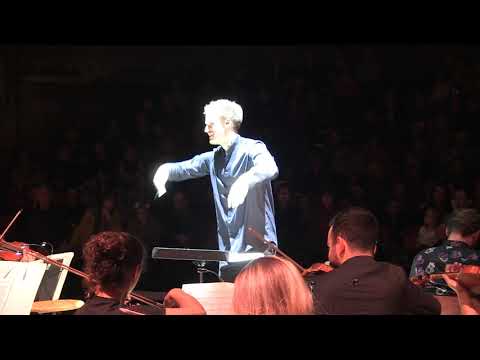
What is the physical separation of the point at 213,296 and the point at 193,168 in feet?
4.58

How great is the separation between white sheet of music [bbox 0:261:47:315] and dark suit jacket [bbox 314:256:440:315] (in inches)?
47.0

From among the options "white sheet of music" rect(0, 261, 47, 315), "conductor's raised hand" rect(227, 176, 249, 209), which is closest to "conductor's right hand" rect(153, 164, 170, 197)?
"conductor's raised hand" rect(227, 176, 249, 209)

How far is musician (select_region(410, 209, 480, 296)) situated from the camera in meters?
3.10

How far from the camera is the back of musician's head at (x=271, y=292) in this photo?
186 cm

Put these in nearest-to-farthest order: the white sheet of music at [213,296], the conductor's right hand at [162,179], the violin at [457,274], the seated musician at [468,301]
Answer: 1. the seated musician at [468,301]
2. the violin at [457,274]
3. the white sheet of music at [213,296]
4. the conductor's right hand at [162,179]

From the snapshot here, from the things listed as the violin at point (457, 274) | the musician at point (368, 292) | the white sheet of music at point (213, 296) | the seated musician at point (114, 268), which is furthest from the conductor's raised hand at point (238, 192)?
the seated musician at point (114, 268)

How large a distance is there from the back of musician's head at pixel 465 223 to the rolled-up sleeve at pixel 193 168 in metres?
1.57

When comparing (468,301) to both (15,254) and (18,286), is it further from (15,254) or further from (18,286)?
(15,254)

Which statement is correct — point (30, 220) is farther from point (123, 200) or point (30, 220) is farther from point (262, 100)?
point (262, 100)

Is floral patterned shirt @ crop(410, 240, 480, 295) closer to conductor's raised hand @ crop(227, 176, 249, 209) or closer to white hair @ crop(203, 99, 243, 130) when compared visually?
conductor's raised hand @ crop(227, 176, 249, 209)

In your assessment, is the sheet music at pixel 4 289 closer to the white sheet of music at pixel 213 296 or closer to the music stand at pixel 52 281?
the music stand at pixel 52 281

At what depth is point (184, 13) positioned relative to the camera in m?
3.41

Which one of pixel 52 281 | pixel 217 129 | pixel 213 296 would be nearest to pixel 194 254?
pixel 213 296

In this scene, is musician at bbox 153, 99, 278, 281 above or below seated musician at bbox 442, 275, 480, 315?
above
